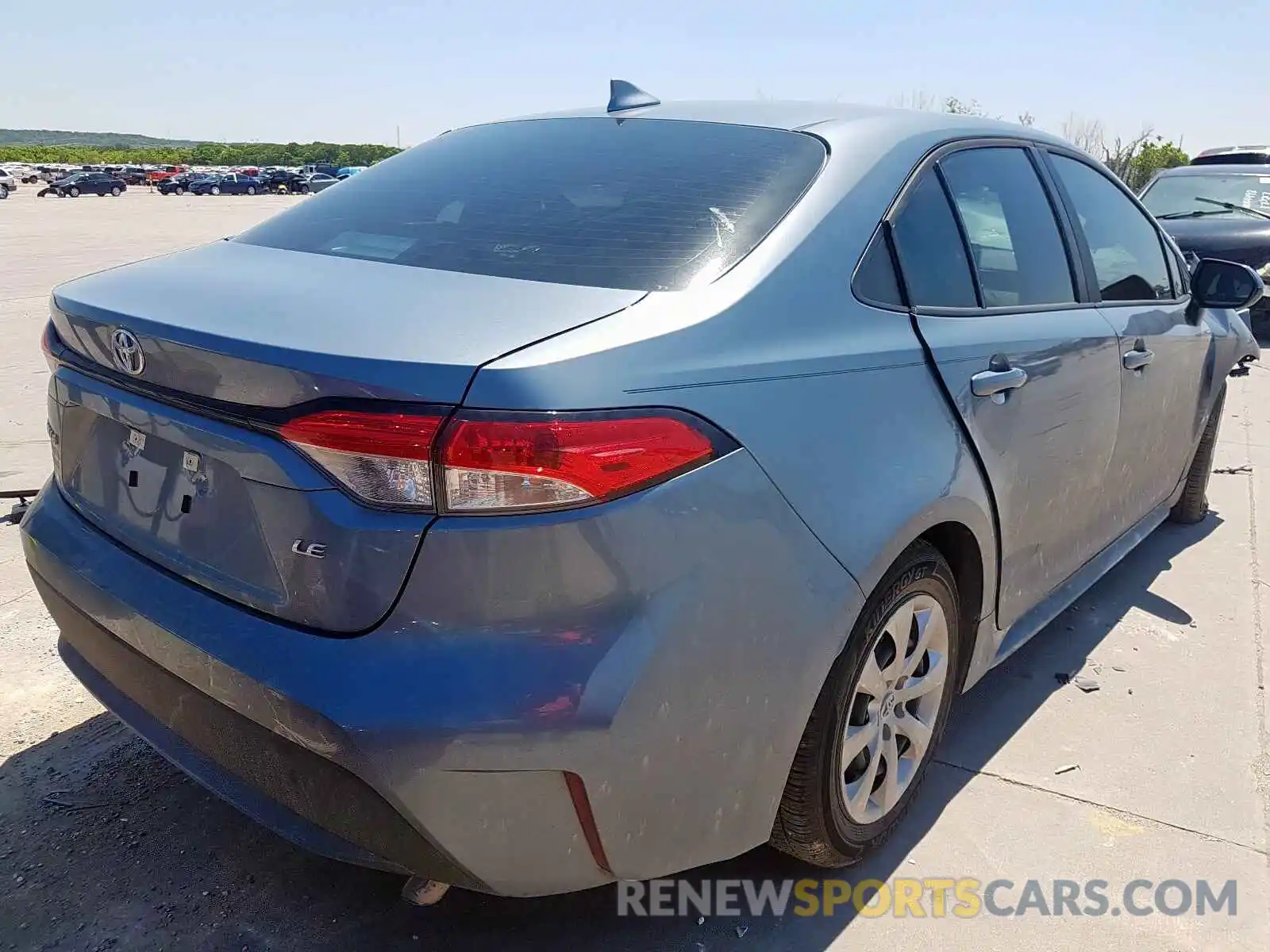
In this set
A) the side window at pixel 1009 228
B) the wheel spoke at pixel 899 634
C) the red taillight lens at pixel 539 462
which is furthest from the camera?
the side window at pixel 1009 228

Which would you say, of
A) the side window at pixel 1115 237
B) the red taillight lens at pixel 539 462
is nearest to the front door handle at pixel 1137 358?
the side window at pixel 1115 237

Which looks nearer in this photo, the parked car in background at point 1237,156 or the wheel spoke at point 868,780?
the wheel spoke at point 868,780

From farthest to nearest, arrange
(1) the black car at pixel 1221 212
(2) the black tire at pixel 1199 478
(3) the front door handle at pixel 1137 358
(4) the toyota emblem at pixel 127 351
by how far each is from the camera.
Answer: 1. (1) the black car at pixel 1221 212
2. (2) the black tire at pixel 1199 478
3. (3) the front door handle at pixel 1137 358
4. (4) the toyota emblem at pixel 127 351

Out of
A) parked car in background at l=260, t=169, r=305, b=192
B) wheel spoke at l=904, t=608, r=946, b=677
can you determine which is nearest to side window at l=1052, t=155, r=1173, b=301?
wheel spoke at l=904, t=608, r=946, b=677

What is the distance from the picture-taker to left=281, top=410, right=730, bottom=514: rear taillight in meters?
1.51

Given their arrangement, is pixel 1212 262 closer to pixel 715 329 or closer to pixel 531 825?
pixel 715 329

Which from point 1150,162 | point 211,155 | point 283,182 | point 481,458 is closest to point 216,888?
point 481,458

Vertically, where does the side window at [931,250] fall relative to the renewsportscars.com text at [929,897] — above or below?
above

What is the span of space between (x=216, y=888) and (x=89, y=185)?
66956 mm

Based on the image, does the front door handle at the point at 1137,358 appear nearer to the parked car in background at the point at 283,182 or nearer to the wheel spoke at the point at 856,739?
the wheel spoke at the point at 856,739

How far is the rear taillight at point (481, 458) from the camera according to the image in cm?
151

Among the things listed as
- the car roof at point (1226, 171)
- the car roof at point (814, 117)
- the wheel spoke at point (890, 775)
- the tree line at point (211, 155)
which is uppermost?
the tree line at point (211, 155)

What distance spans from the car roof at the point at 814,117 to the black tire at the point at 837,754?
3.50ft

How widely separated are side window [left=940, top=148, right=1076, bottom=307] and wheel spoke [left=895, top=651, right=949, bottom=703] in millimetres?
908
